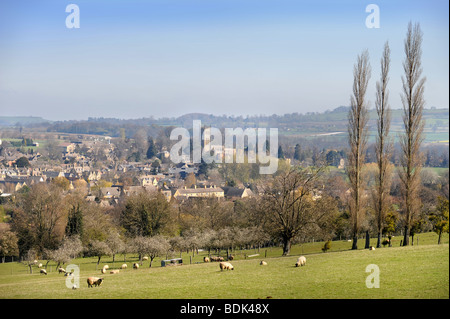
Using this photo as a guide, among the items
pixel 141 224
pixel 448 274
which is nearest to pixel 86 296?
pixel 448 274

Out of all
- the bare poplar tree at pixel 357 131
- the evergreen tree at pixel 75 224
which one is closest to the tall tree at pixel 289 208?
the bare poplar tree at pixel 357 131

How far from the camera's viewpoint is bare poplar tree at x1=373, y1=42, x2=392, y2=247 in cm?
2544

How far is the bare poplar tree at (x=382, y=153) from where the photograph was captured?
25.4 metres

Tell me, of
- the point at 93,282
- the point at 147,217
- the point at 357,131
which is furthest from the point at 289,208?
the point at 147,217

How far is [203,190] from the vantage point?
87.7 metres

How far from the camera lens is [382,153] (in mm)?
26203

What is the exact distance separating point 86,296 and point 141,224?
30.1m

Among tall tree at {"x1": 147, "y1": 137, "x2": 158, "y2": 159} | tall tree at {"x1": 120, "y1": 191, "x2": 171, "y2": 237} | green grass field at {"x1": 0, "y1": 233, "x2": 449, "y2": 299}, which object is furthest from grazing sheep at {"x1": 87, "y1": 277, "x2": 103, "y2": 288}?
tall tree at {"x1": 147, "y1": 137, "x2": 158, "y2": 159}

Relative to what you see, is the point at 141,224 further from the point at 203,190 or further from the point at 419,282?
the point at 203,190

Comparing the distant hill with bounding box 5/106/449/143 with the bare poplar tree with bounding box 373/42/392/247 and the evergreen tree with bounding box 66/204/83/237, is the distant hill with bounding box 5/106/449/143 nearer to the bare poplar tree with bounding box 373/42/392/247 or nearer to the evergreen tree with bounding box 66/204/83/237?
the evergreen tree with bounding box 66/204/83/237

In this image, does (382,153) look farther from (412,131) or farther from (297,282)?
(297,282)

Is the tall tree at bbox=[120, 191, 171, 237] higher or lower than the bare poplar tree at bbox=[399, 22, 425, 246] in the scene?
lower

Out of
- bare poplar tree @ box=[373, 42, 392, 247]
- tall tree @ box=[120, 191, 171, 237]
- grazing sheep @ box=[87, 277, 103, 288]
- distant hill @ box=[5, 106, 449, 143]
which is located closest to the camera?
grazing sheep @ box=[87, 277, 103, 288]

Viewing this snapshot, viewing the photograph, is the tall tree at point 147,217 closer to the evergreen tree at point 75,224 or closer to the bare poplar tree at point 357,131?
the evergreen tree at point 75,224
